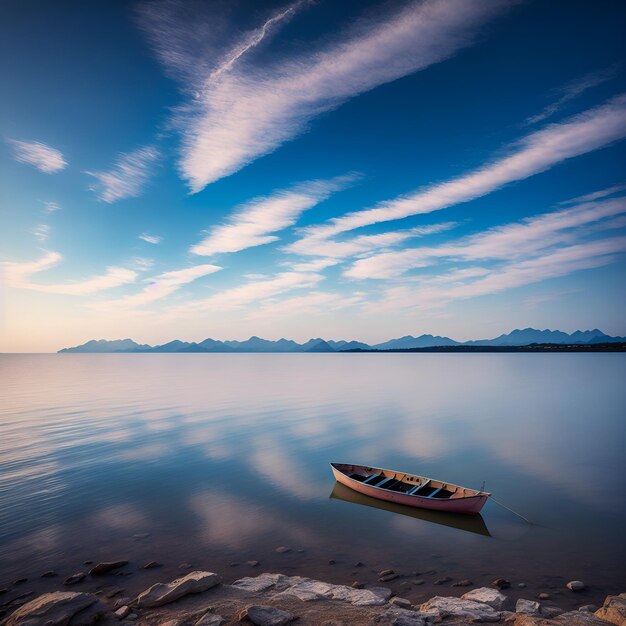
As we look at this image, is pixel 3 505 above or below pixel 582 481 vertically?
above

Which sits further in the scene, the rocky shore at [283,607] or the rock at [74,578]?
the rock at [74,578]

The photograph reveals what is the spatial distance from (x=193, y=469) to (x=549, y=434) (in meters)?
37.5

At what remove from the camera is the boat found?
792 inches

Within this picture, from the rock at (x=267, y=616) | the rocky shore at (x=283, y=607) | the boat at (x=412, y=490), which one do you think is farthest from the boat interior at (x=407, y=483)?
the rock at (x=267, y=616)

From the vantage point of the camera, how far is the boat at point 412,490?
66.0 feet

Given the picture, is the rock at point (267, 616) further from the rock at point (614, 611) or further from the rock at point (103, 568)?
the rock at point (614, 611)

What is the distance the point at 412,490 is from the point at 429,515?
1.54 meters

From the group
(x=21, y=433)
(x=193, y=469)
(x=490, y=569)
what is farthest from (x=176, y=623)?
(x=21, y=433)

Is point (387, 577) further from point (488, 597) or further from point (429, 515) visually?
point (429, 515)

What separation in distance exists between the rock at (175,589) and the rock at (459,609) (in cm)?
708

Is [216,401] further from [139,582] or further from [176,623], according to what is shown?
[176,623]

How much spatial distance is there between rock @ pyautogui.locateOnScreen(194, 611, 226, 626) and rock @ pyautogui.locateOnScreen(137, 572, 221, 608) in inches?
71.0

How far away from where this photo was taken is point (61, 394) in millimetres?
74938

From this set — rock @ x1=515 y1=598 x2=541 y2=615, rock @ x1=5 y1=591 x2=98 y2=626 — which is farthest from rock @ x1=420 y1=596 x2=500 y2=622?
rock @ x1=5 y1=591 x2=98 y2=626
